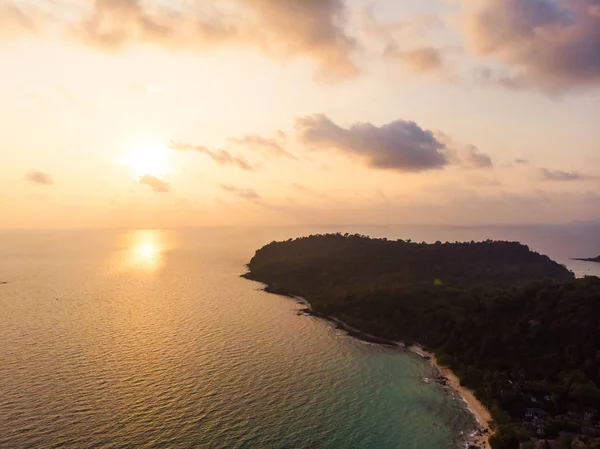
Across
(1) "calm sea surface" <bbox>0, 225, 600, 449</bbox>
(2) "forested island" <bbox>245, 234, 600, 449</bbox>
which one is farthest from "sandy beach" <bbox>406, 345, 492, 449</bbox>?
(1) "calm sea surface" <bbox>0, 225, 600, 449</bbox>

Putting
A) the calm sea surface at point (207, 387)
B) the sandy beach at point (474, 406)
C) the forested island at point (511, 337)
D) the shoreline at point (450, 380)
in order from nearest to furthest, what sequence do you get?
the calm sea surface at point (207, 387)
the sandy beach at point (474, 406)
the shoreline at point (450, 380)
the forested island at point (511, 337)

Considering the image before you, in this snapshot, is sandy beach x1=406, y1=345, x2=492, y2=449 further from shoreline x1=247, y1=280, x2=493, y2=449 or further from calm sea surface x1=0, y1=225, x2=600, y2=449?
calm sea surface x1=0, y1=225, x2=600, y2=449

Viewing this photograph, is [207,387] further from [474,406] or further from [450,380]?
[450,380]

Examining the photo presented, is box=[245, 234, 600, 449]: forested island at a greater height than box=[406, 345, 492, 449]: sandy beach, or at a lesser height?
greater

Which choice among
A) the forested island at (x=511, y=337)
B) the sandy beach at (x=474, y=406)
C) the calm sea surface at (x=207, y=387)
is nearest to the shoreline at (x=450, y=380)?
the sandy beach at (x=474, y=406)

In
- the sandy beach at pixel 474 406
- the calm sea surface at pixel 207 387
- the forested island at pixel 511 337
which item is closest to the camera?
the calm sea surface at pixel 207 387

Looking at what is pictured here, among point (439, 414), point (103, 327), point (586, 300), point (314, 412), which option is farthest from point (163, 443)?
point (586, 300)

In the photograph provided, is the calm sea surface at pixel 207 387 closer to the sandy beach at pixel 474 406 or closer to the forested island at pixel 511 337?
the sandy beach at pixel 474 406

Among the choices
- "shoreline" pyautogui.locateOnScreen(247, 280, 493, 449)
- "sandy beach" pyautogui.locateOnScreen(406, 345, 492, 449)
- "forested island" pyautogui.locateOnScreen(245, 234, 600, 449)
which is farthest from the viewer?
A: "forested island" pyautogui.locateOnScreen(245, 234, 600, 449)
